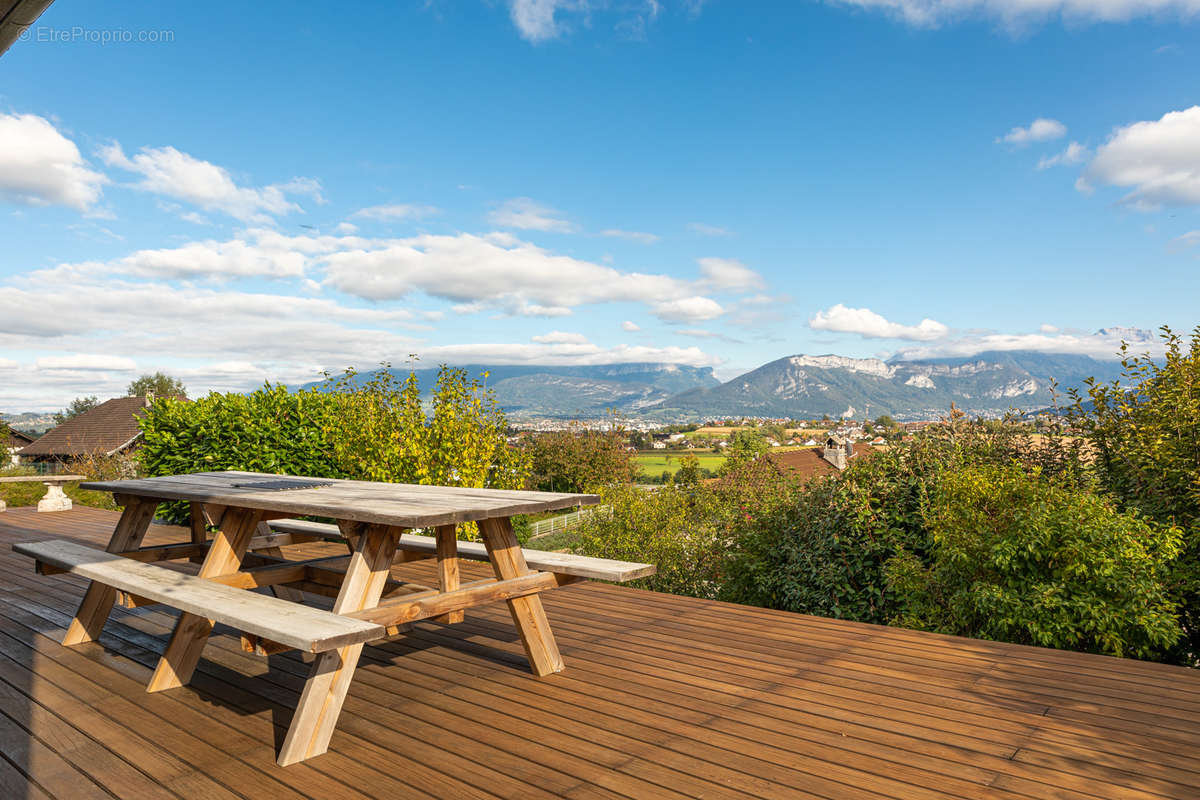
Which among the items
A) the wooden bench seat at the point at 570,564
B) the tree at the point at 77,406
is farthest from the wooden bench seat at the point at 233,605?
the tree at the point at 77,406

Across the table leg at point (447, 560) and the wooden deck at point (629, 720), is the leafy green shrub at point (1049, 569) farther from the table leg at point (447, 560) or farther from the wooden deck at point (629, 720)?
the table leg at point (447, 560)

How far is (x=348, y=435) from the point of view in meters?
7.27

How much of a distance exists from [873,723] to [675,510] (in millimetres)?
8622

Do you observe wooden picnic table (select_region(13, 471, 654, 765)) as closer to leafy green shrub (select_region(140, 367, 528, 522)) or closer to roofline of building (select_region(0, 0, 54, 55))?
roofline of building (select_region(0, 0, 54, 55))

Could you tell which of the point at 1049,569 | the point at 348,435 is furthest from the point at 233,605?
the point at 348,435

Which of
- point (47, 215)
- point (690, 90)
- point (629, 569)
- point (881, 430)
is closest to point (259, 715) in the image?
point (629, 569)

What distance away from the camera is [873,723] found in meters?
2.29

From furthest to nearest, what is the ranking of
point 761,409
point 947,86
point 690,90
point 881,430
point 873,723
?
point 761,409
point 690,90
point 947,86
point 881,430
point 873,723

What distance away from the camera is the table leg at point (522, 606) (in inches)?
110

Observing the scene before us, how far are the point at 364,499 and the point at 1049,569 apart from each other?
11.7ft

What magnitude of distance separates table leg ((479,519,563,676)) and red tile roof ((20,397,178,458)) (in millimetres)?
32527

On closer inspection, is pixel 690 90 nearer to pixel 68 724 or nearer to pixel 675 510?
pixel 675 510

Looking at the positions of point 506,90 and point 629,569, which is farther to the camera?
point 506,90

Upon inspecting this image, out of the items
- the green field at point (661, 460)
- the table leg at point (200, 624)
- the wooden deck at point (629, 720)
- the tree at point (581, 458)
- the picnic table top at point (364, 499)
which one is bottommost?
the green field at point (661, 460)
